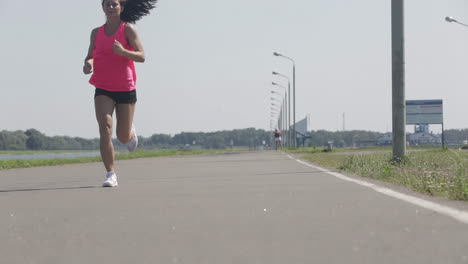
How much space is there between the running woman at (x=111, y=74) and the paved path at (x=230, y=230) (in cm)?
175

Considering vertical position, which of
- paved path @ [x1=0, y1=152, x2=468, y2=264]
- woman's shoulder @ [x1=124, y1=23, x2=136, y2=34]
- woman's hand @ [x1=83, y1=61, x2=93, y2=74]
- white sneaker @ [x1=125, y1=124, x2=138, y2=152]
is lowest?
paved path @ [x1=0, y1=152, x2=468, y2=264]

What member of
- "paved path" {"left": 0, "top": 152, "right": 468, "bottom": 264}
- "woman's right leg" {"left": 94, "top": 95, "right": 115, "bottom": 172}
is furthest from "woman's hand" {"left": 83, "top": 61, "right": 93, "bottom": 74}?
"paved path" {"left": 0, "top": 152, "right": 468, "bottom": 264}

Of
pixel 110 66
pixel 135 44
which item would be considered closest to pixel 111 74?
pixel 110 66

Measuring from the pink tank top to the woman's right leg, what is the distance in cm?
20

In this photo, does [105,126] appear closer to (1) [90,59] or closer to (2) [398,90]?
(1) [90,59]

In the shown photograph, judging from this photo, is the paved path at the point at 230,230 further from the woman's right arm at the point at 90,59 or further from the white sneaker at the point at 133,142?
the white sneaker at the point at 133,142

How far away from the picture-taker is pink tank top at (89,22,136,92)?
788 centimetres

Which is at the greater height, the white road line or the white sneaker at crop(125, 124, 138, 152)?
the white sneaker at crop(125, 124, 138, 152)

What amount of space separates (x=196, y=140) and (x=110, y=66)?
149948 millimetres

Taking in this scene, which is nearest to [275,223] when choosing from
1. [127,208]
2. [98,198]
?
[127,208]

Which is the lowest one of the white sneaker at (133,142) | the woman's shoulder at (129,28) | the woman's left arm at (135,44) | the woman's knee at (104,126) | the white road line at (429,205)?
the white road line at (429,205)

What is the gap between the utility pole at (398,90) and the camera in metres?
11.4

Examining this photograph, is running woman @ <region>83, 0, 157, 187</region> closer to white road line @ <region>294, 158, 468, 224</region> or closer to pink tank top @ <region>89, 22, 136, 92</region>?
pink tank top @ <region>89, 22, 136, 92</region>

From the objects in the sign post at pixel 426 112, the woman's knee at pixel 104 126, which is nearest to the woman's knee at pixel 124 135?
the woman's knee at pixel 104 126
